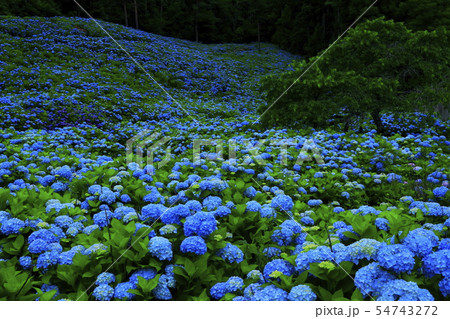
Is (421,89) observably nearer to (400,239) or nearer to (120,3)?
(400,239)

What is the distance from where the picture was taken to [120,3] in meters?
45.6

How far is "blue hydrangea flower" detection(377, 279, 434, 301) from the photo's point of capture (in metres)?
1.62

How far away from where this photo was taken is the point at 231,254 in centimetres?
252

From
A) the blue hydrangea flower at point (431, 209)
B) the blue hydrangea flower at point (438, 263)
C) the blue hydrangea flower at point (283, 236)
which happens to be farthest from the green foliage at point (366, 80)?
the blue hydrangea flower at point (438, 263)

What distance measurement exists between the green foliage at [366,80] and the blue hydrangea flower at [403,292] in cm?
810

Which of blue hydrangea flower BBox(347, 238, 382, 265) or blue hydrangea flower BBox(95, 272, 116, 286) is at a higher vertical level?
blue hydrangea flower BBox(347, 238, 382, 265)

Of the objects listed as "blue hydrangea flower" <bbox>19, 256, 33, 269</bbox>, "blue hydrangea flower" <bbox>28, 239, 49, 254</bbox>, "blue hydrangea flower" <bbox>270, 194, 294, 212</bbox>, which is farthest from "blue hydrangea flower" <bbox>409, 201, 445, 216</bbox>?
"blue hydrangea flower" <bbox>19, 256, 33, 269</bbox>

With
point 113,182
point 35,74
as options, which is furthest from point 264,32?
point 113,182

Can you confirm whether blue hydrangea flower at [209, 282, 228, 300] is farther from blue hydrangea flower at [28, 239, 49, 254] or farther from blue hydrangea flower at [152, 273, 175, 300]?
blue hydrangea flower at [28, 239, 49, 254]

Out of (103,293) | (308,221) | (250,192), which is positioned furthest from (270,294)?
(250,192)

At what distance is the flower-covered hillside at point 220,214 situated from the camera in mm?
2045

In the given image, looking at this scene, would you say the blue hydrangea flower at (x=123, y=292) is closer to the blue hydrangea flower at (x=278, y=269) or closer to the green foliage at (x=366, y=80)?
the blue hydrangea flower at (x=278, y=269)

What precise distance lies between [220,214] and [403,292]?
1.73m

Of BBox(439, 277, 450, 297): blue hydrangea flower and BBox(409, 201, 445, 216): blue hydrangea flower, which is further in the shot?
BBox(409, 201, 445, 216): blue hydrangea flower
